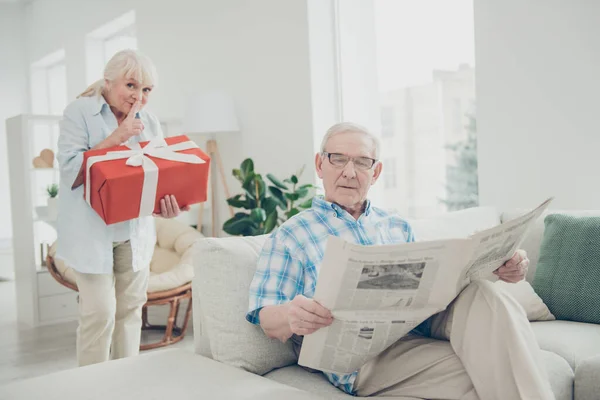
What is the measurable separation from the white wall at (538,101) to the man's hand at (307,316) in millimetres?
1927

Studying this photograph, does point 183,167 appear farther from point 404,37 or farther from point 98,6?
point 98,6

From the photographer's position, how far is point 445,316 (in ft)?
5.08

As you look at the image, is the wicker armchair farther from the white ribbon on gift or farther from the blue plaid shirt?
the blue plaid shirt

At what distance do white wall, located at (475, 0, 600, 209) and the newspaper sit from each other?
58.2 inches

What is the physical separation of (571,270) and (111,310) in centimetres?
164

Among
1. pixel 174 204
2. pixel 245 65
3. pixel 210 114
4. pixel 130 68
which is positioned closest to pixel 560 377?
pixel 174 204

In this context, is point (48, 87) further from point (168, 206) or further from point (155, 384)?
point (155, 384)

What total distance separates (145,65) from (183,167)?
0.39m

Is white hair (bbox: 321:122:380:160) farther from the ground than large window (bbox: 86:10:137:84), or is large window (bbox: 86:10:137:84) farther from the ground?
large window (bbox: 86:10:137:84)

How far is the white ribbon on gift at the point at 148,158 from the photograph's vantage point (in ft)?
6.93

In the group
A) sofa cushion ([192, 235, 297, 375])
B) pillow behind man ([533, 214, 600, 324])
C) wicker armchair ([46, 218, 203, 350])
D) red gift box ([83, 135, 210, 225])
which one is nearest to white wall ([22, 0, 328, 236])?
wicker armchair ([46, 218, 203, 350])

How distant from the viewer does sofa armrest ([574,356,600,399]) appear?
1.65 meters

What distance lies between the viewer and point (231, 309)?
64.7 inches

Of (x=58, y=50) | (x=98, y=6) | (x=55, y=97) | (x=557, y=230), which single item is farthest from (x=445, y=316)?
(x=55, y=97)
